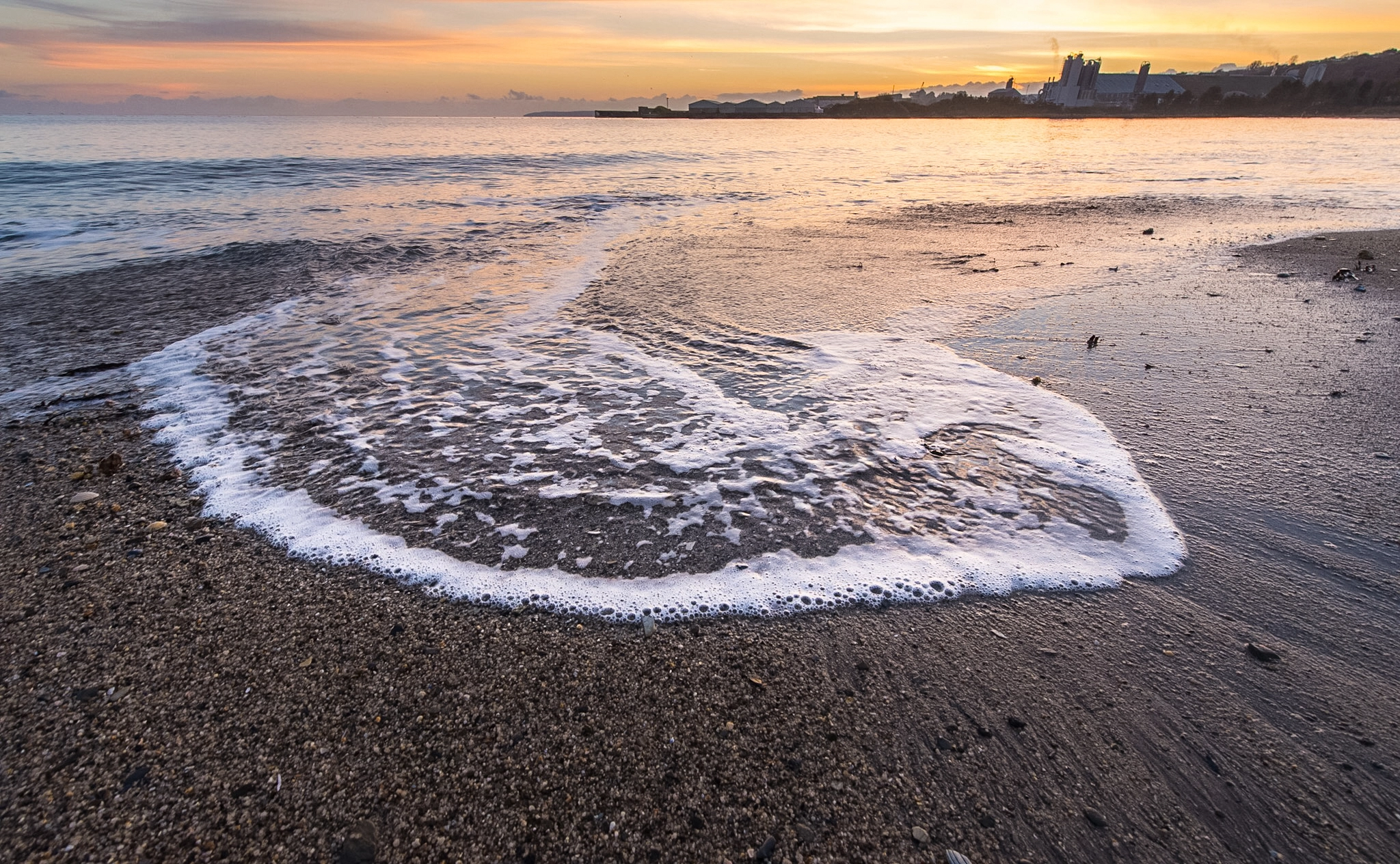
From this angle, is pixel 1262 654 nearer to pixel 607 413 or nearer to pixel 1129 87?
pixel 607 413

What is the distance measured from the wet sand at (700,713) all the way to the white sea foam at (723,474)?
0.16 m

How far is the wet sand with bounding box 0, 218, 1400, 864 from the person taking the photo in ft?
5.26

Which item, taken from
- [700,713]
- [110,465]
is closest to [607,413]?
[700,713]

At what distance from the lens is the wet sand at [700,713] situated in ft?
5.26

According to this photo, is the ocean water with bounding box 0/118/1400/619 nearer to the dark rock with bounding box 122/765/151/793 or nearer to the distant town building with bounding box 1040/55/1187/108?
the dark rock with bounding box 122/765/151/793

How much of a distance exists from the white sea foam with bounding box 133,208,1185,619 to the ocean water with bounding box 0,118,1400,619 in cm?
2

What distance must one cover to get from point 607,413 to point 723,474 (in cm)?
116

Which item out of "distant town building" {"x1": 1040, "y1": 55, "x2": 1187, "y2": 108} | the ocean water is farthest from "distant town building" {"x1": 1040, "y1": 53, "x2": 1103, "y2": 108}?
the ocean water

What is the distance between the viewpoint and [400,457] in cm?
359

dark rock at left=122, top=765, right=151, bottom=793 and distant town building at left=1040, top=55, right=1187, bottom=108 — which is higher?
distant town building at left=1040, top=55, right=1187, bottom=108

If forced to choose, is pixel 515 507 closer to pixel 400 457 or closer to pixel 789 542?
pixel 400 457

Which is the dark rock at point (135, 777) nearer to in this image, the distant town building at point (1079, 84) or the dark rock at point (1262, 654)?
the dark rock at point (1262, 654)

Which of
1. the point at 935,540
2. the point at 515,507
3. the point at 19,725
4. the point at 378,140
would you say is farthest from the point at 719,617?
→ the point at 378,140

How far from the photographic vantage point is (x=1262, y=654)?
2.10 metres
